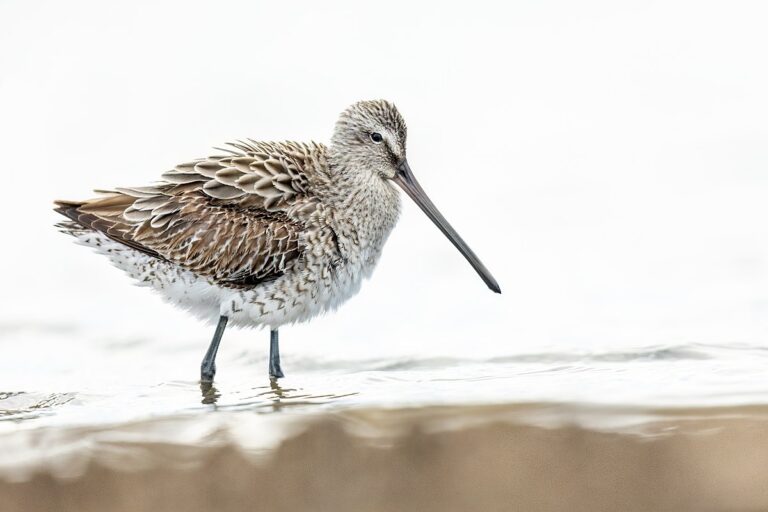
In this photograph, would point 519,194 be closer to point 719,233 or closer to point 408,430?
point 719,233

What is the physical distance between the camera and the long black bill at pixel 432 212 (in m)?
6.78

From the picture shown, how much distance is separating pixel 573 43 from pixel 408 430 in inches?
364

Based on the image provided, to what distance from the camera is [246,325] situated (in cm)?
666

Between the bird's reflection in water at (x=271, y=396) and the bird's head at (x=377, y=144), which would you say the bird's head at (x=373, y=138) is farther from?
the bird's reflection in water at (x=271, y=396)

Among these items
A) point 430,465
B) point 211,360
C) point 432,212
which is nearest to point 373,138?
point 432,212

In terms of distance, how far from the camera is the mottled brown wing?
20.9ft

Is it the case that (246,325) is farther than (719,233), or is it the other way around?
(719,233)

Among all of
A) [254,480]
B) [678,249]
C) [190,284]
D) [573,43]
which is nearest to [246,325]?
[190,284]

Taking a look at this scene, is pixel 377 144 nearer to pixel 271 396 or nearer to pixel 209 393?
pixel 209 393

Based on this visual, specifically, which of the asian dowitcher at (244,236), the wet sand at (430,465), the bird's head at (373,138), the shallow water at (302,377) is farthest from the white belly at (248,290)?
the wet sand at (430,465)

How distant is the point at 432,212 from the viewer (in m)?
6.99

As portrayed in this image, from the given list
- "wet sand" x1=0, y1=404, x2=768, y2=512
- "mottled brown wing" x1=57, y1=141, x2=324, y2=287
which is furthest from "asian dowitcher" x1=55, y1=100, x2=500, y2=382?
"wet sand" x1=0, y1=404, x2=768, y2=512

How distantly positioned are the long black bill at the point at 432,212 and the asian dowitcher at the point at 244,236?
0.02m

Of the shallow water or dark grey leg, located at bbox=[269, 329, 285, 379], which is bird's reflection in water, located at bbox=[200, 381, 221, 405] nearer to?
the shallow water
